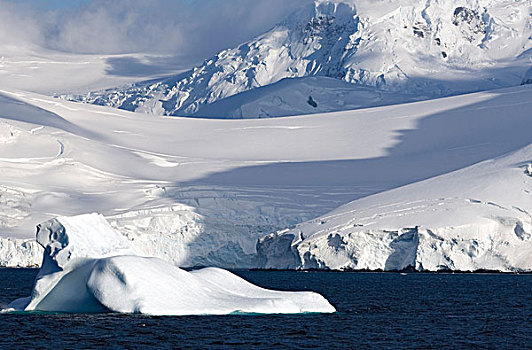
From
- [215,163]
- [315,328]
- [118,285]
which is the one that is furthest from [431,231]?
[215,163]

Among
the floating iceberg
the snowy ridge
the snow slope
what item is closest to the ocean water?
the floating iceberg

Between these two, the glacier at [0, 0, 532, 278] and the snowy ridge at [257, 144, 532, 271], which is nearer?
the snowy ridge at [257, 144, 532, 271]

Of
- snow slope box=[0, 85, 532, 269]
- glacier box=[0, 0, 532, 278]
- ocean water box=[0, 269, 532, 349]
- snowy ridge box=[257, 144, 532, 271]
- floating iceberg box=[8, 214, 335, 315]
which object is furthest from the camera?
snow slope box=[0, 85, 532, 269]

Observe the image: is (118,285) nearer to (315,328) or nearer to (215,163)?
(315,328)

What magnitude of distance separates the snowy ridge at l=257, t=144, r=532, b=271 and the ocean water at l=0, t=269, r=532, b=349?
16.9 metres

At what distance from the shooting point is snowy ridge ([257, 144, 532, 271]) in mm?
65438

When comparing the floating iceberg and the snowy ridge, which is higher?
the floating iceberg

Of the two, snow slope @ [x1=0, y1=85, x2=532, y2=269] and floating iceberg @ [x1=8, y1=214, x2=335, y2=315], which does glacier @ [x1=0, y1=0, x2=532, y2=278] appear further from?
floating iceberg @ [x1=8, y1=214, x2=335, y2=315]

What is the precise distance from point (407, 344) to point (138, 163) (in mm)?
82122

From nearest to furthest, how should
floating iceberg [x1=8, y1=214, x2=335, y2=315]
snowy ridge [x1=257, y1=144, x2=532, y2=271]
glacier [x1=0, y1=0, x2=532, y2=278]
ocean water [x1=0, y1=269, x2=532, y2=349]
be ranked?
ocean water [x1=0, y1=269, x2=532, y2=349] < floating iceberg [x1=8, y1=214, x2=335, y2=315] < snowy ridge [x1=257, y1=144, x2=532, y2=271] < glacier [x1=0, y1=0, x2=532, y2=278]

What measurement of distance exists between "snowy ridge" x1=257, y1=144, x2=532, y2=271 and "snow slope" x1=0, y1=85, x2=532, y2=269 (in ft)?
5.00

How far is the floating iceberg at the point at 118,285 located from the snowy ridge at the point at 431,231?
2824cm

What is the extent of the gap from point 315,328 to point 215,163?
75.1m

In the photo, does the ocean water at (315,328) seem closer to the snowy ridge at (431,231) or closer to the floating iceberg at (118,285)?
the floating iceberg at (118,285)
